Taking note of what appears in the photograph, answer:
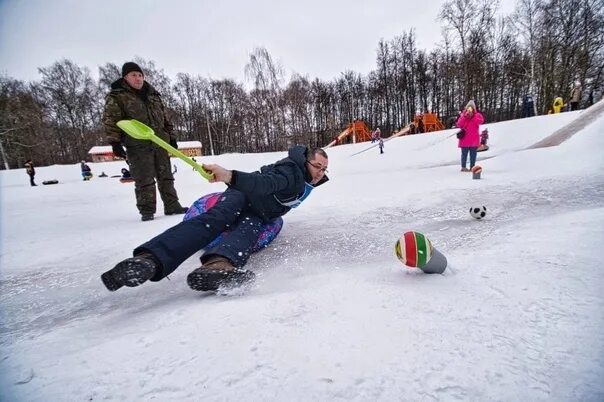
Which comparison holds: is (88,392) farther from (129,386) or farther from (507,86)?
(507,86)

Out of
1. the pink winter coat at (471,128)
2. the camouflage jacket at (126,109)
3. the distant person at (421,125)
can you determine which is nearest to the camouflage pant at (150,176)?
the camouflage jacket at (126,109)

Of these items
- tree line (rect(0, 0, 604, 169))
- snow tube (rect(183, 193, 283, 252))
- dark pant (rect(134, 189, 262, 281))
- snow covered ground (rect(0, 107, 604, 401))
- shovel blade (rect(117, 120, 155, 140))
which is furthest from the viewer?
tree line (rect(0, 0, 604, 169))

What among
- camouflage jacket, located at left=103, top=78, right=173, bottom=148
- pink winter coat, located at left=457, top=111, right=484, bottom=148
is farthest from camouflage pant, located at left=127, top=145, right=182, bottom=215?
pink winter coat, located at left=457, top=111, right=484, bottom=148

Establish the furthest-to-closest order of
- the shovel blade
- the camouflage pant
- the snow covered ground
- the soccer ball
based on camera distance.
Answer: the camouflage pant
the soccer ball
the shovel blade
the snow covered ground

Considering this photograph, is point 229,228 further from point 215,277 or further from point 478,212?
point 478,212

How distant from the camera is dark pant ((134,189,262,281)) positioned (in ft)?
4.87

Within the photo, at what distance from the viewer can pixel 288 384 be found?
0.76 m

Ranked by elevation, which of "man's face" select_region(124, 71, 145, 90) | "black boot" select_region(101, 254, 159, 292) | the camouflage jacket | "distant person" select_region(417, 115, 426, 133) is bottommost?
"black boot" select_region(101, 254, 159, 292)

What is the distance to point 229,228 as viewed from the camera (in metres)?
1.99

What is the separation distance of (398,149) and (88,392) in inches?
613

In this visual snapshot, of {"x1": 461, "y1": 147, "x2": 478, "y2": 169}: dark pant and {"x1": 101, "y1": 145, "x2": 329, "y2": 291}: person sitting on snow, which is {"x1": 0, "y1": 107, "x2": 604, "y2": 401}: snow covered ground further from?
{"x1": 461, "y1": 147, "x2": 478, "y2": 169}: dark pant

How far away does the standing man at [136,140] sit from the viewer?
320cm


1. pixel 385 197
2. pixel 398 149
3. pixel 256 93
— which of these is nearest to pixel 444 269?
pixel 385 197

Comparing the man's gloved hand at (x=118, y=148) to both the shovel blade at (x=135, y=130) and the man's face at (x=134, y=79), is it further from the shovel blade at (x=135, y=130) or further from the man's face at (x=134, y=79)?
the shovel blade at (x=135, y=130)
